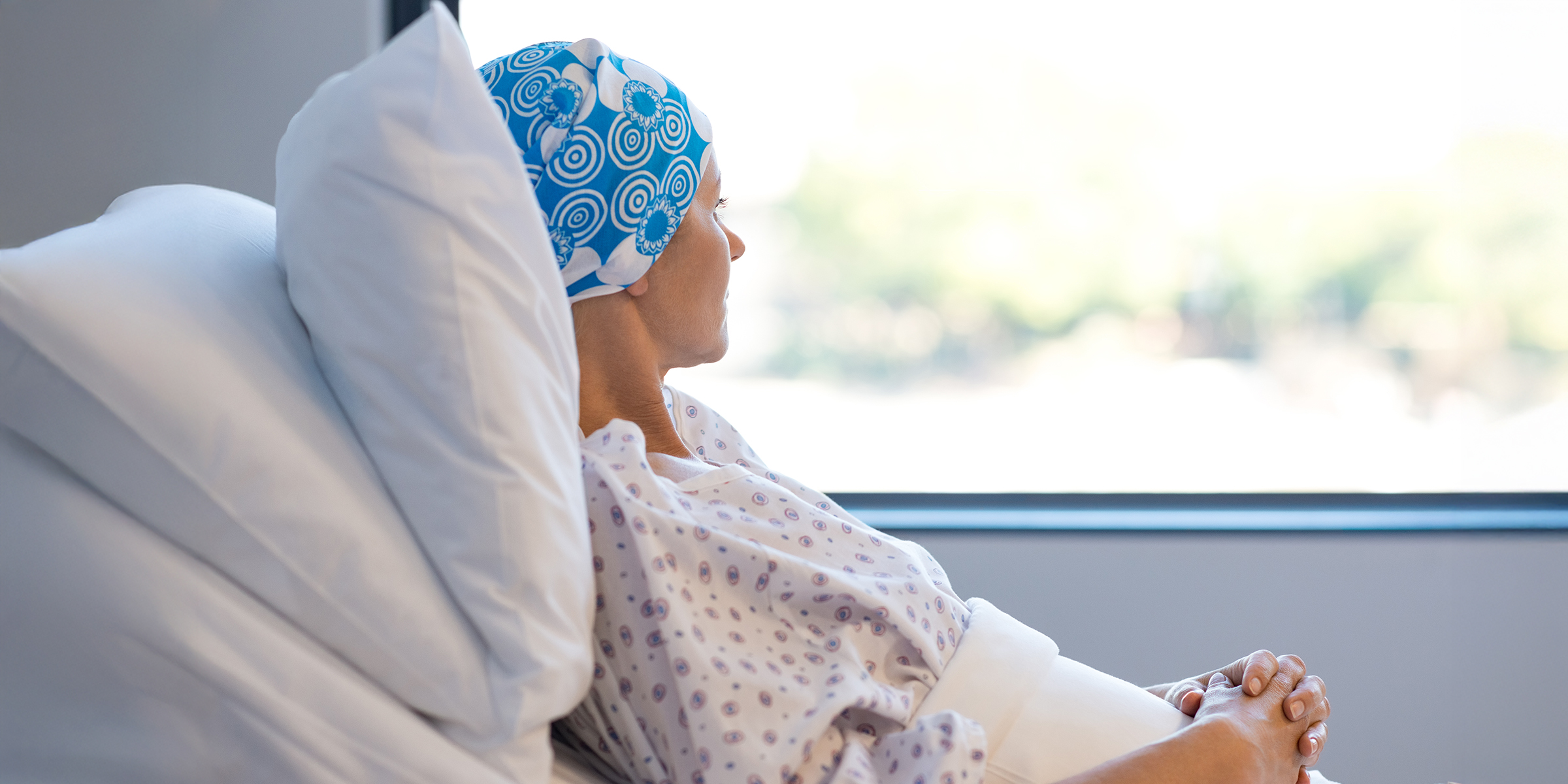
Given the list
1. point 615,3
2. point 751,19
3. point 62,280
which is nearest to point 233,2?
point 615,3

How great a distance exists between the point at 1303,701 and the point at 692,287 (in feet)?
2.32

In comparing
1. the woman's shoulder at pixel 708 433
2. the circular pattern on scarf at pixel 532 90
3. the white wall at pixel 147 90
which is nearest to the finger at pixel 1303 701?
the woman's shoulder at pixel 708 433

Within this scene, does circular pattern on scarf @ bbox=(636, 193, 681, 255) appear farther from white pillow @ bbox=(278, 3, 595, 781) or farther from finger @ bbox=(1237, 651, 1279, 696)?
finger @ bbox=(1237, 651, 1279, 696)

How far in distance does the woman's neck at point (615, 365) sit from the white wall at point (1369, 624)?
89cm

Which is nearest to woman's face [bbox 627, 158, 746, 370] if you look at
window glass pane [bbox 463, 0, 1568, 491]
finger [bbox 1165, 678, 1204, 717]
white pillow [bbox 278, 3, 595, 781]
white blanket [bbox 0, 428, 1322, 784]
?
white pillow [bbox 278, 3, 595, 781]

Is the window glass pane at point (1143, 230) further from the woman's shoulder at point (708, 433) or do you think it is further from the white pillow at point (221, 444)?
the white pillow at point (221, 444)

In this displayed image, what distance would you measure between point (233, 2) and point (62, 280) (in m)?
1.19

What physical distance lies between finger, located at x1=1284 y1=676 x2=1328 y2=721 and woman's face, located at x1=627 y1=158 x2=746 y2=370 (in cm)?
65

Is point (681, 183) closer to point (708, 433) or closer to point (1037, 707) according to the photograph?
point (708, 433)

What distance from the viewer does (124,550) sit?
0.54 meters

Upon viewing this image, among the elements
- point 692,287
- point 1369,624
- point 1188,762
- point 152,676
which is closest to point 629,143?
point 692,287

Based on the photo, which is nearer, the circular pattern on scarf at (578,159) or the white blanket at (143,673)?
the white blanket at (143,673)

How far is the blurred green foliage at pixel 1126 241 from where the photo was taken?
1684mm

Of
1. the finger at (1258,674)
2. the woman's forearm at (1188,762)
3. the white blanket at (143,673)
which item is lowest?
the white blanket at (143,673)
